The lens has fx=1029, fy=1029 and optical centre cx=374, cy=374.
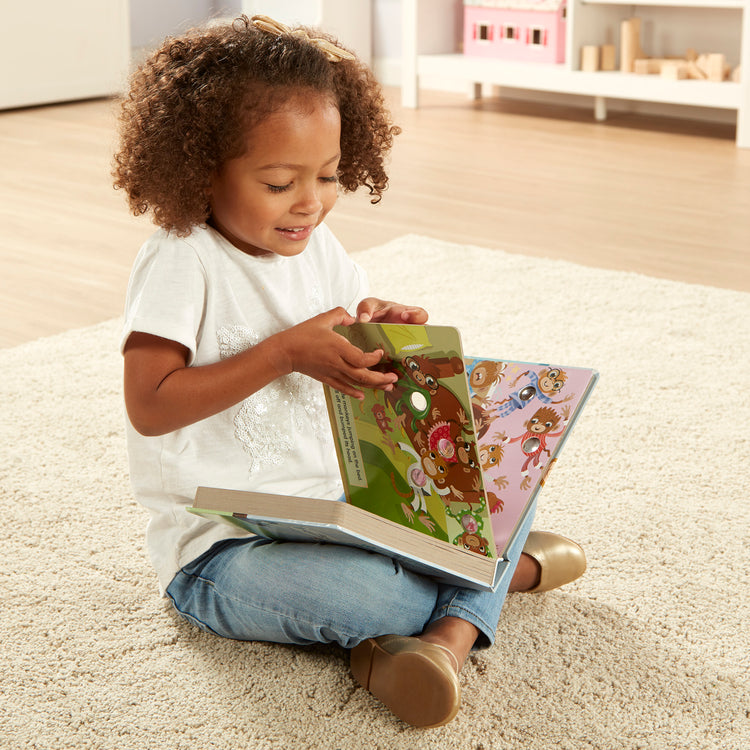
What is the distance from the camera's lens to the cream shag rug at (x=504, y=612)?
766 millimetres

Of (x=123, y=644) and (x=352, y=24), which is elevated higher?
(x=352, y=24)

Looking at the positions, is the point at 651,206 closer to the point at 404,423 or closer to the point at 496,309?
the point at 496,309

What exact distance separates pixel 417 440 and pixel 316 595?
0.14m

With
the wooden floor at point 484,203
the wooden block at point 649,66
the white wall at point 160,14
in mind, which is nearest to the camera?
the wooden floor at point 484,203

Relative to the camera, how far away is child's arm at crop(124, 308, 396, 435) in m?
0.77

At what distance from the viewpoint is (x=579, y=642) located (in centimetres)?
87

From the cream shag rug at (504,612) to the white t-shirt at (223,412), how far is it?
0.33 ft

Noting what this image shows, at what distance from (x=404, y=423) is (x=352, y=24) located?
3545 millimetres

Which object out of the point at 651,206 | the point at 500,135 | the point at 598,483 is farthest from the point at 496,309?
the point at 500,135

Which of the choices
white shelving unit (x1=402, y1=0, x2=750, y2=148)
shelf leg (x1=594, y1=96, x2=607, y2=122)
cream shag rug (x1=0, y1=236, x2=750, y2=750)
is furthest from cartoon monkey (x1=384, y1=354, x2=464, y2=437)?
shelf leg (x1=594, y1=96, x2=607, y2=122)

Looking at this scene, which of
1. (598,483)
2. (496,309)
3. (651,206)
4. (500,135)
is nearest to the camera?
(598,483)

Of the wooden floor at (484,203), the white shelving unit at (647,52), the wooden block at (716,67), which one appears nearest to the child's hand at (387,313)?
the wooden floor at (484,203)

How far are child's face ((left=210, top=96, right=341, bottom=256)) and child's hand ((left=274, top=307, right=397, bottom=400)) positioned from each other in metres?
0.08

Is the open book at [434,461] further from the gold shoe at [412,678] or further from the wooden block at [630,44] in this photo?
the wooden block at [630,44]
